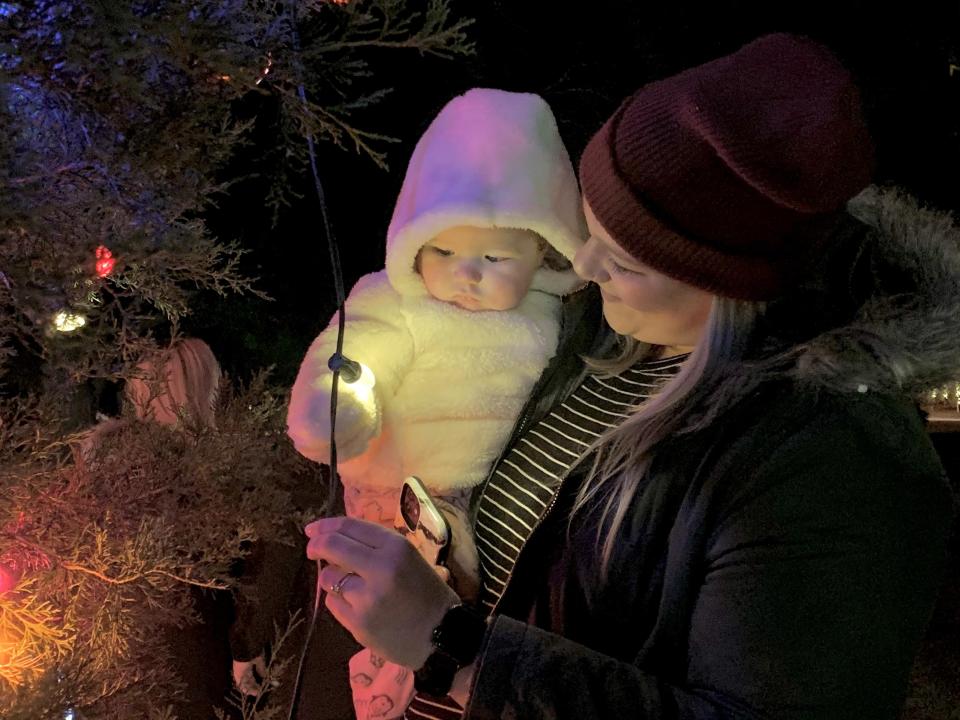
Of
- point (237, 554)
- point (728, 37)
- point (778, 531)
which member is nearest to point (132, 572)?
point (237, 554)

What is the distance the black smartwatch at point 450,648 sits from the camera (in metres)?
0.89

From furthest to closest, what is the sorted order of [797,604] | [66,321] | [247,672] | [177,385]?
[247,672] < [177,385] < [66,321] < [797,604]

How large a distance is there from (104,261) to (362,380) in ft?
1.48

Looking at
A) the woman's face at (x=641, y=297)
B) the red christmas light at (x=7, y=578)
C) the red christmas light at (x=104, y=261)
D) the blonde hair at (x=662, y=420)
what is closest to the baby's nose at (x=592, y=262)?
the woman's face at (x=641, y=297)

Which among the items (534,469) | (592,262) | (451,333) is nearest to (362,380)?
(451,333)

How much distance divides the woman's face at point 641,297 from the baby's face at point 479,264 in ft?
0.71

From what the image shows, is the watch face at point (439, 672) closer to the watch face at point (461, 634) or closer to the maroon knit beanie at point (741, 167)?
the watch face at point (461, 634)

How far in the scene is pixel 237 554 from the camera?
116 cm

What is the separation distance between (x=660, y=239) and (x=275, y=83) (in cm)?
57

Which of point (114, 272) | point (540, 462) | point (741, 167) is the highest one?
point (741, 167)

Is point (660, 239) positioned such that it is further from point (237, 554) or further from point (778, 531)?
point (237, 554)

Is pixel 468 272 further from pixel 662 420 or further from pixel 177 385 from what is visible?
pixel 177 385

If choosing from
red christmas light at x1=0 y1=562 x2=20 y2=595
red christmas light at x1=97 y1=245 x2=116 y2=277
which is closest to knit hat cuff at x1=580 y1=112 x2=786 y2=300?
red christmas light at x1=97 y1=245 x2=116 y2=277

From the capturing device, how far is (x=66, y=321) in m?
0.97
